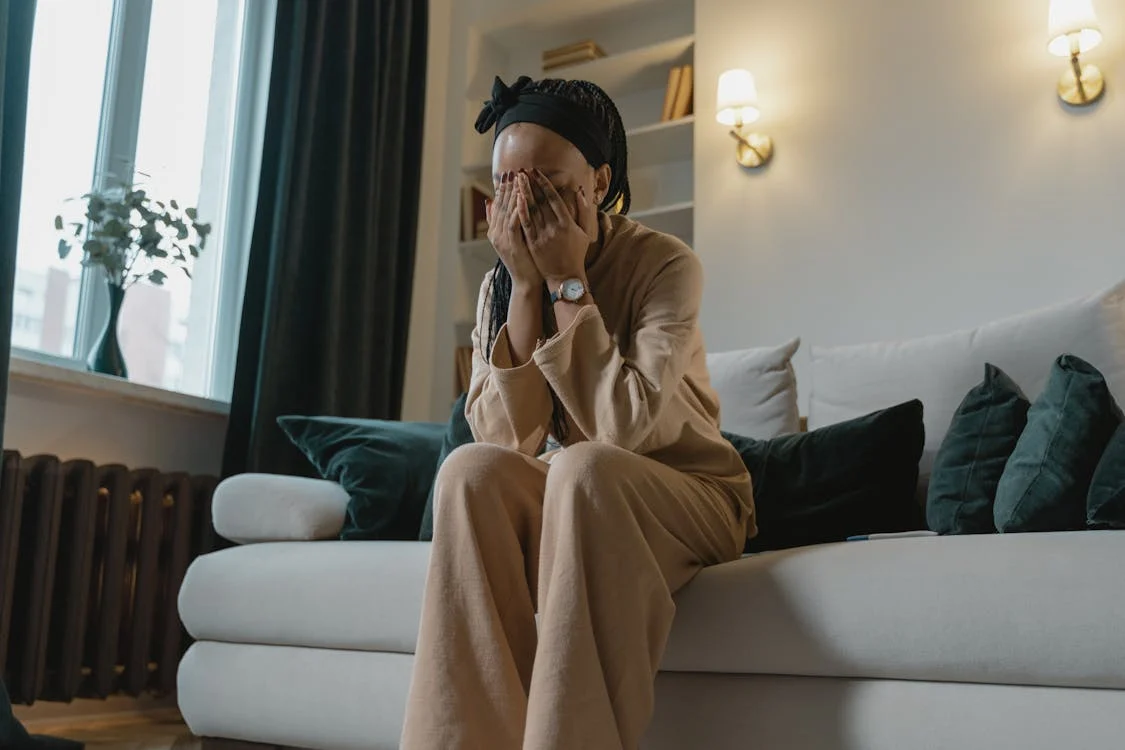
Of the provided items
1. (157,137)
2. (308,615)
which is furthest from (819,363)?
(157,137)

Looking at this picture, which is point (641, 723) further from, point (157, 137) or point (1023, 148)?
point (157, 137)

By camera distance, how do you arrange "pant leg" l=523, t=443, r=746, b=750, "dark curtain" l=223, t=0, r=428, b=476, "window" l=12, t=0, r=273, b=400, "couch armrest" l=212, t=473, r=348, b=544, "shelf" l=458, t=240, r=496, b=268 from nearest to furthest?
Result: "pant leg" l=523, t=443, r=746, b=750 < "couch armrest" l=212, t=473, r=348, b=544 < "window" l=12, t=0, r=273, b=400 < "dark curtain" l=223, t=0, r=428, b=476 < "shelf" l=458, t=240, r=496, b=268

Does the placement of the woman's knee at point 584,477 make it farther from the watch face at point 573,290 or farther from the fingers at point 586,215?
the fingers at point 586,215

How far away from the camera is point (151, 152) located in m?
2.93

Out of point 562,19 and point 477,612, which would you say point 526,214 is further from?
point 562,19

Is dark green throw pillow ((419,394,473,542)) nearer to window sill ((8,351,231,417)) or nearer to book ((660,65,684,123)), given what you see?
window sill ((8,351,231,417))

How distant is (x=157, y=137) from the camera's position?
2.95 metres

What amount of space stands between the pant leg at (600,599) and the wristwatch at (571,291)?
27 centimetres

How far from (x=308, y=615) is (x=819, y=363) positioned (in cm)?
125

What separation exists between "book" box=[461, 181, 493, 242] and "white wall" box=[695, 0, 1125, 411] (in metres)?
0.86

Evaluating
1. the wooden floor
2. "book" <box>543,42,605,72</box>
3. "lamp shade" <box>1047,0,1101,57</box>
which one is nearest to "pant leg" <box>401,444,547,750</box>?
the wooden floor

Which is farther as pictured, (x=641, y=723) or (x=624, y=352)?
(x=624, y=352)

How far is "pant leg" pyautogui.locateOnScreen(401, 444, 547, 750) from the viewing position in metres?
1.16

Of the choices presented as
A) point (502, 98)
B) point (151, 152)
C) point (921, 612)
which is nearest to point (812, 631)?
point (921, 612)
